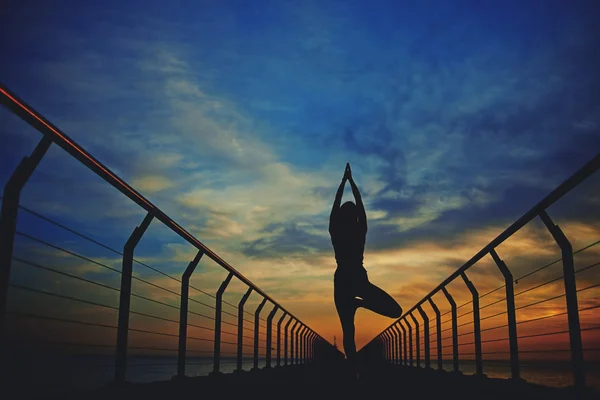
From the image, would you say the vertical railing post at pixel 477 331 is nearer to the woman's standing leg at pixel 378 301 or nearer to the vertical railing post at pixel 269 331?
the woman's standing leg at pixel 378 301

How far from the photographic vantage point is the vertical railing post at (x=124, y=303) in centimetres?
322

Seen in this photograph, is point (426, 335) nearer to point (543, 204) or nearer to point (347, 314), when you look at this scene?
point (347, 314)

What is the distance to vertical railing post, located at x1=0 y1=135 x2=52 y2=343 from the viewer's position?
201 centimetres

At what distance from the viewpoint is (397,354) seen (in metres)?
13.2

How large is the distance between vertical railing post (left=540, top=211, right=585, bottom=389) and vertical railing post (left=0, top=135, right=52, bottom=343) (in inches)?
101

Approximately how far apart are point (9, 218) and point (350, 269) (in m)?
3.75

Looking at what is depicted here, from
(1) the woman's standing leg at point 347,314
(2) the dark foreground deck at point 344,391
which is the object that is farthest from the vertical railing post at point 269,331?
(2) the dark foreground deck at point 344,391

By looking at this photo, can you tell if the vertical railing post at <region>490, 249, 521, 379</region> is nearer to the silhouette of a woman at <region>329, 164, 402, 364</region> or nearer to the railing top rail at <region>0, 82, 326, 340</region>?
the silhouette of a woman at <region>329, 164, 402, 364</region>

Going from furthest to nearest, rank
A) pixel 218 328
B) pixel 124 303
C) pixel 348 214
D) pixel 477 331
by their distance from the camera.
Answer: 1. pixel 218 328
2. pixel 348 214
3. pixel 477 331
4. pixel 124 303

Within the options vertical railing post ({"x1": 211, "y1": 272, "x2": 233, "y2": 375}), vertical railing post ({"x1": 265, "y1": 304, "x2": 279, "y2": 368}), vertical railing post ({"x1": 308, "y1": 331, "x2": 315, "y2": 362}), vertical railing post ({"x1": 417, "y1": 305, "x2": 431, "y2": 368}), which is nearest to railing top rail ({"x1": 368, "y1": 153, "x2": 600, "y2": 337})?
vertical railing post ({"x1": 211, "y1": 272, "x2": 233, "y2": 375})

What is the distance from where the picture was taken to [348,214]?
17.8ft

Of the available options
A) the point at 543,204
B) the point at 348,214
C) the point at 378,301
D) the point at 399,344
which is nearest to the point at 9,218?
the point at 543,204

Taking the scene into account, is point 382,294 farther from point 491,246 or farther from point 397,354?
point 397,354

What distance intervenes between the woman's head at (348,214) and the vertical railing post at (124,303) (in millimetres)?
2279
